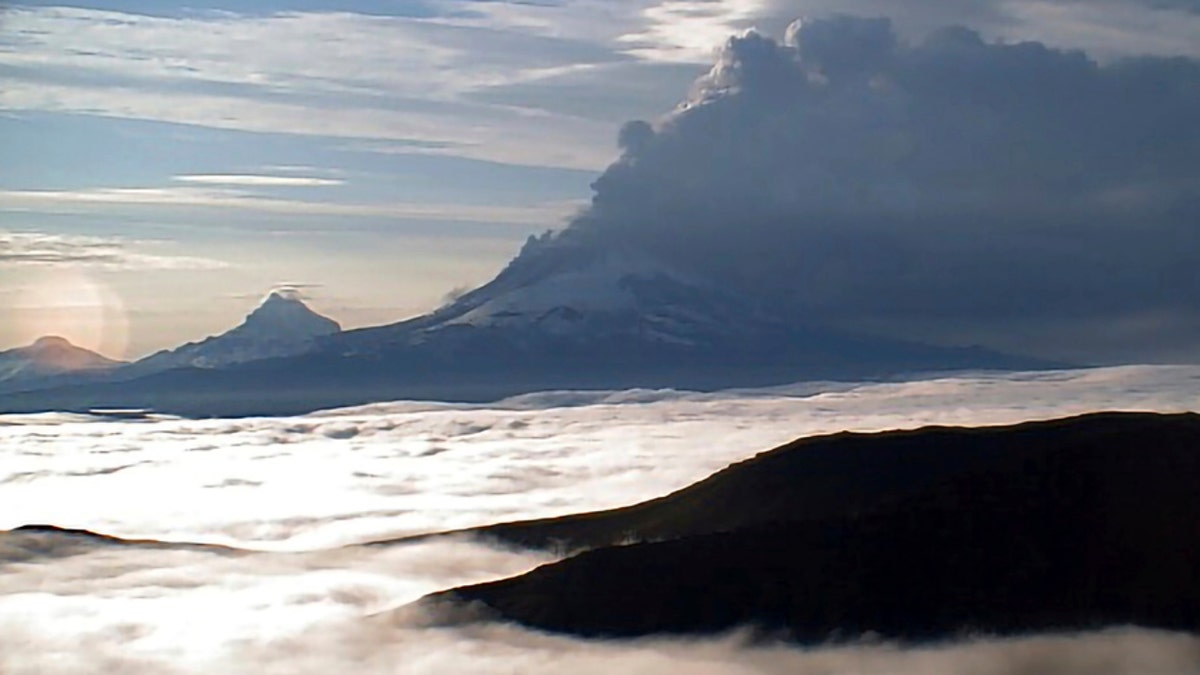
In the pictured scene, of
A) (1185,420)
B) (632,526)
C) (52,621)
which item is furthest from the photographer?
(632,526)

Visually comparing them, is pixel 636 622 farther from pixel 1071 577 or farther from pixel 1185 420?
pixel 1185 420

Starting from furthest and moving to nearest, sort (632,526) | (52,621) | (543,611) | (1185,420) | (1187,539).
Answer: (632,526) → (52,621) → (1185,420) → (543,611) → (1187,539)

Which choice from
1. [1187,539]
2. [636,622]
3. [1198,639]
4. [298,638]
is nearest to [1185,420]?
[1187,539]

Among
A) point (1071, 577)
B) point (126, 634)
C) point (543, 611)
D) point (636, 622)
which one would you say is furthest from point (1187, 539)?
point (126, 634)

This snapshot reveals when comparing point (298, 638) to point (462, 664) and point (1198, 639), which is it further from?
point (1198, 639)

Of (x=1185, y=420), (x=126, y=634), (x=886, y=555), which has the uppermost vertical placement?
(x=1185, y=420)

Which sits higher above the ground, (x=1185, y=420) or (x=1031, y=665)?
(x=1185, y=420)

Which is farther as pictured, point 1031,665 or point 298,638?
point 298,638
